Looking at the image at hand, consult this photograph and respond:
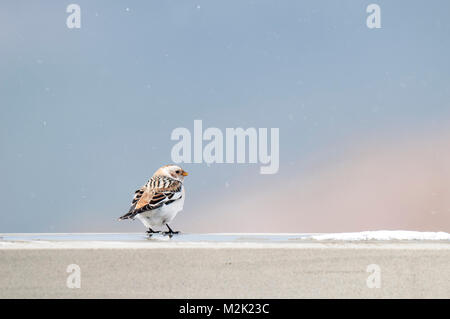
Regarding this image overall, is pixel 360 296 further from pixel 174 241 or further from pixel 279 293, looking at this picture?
pixel 174 241

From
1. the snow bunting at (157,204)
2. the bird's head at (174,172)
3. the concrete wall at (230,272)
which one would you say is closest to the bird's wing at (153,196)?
the snow bunting at (157,204)

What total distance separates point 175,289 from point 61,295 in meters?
0.36

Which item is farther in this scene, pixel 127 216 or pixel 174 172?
pixel 174 172

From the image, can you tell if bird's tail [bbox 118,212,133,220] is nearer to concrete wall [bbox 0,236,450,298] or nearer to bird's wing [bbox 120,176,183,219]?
bird's wing [bbox 120,176,183,219]

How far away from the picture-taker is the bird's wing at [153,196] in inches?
92.2

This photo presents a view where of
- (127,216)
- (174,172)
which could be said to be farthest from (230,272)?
(174,172)

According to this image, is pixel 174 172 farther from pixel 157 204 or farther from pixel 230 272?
pixel 230 272

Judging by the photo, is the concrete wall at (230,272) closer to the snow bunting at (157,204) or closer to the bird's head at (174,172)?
the snow bunting at (157,204)

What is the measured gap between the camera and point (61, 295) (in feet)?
5.58

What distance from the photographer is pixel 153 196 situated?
2412 millimetres

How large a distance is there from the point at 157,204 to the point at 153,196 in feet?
0.18
